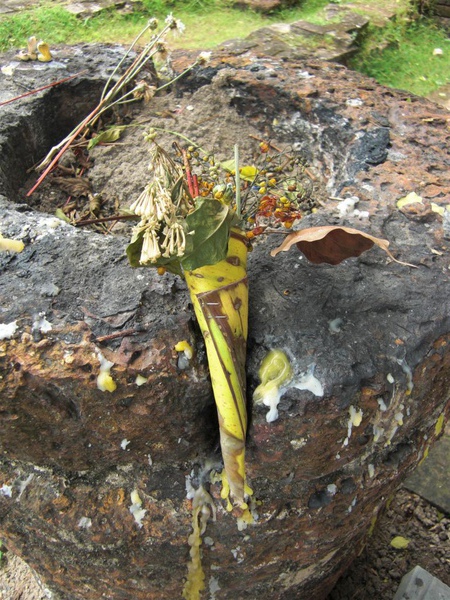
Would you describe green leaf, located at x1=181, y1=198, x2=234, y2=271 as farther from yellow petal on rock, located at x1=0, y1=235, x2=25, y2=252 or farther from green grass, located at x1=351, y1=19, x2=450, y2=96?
green grass, located at x1=351, y1=19, x2=450, y2=96

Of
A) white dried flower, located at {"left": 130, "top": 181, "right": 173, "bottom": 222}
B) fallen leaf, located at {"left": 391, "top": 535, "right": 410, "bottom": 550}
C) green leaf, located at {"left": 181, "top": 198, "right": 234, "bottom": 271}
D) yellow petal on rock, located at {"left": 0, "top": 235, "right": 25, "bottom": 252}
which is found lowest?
fallen leaf, located at {"left": 391, "top": 535, "right": 410, "bottom": 550}

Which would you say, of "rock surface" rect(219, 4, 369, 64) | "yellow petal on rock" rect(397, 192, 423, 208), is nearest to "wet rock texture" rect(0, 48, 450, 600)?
"yellow petal on rock" rect(397, 192, 423, 208)

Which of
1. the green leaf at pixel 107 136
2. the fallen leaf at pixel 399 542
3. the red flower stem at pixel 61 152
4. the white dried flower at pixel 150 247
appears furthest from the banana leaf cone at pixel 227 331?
the fallen leaf at pixel 399 542

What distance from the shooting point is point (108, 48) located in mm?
2129

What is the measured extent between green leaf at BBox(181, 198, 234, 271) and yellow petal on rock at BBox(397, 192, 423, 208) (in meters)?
0.56

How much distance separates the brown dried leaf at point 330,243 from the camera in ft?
3.95

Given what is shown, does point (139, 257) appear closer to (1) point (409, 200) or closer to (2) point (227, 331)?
(2) point (227, 331)

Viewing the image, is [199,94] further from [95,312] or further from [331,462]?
[331,462]

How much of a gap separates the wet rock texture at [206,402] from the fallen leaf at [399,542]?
1.99 ft

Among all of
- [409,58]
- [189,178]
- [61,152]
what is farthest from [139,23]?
[189,178]

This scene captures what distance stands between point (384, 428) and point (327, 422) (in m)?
0.17

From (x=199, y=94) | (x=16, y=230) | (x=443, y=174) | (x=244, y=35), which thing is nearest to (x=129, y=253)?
(x=16, y=230)

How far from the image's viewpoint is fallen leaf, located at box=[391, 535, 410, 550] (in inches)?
86.1

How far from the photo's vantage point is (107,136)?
1.90m
